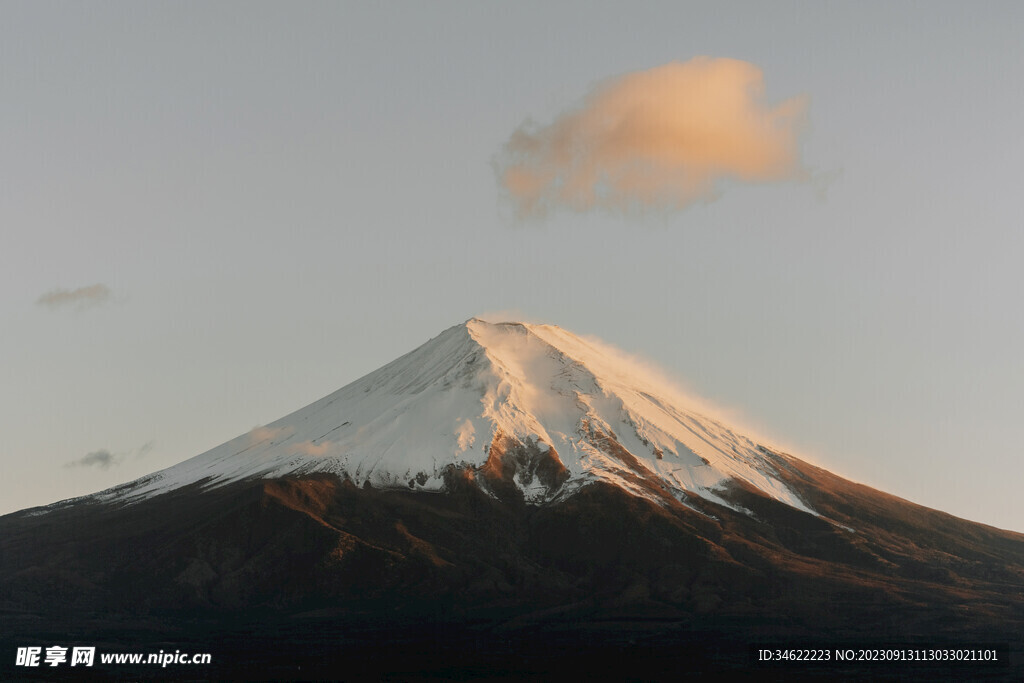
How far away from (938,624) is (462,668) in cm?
6304

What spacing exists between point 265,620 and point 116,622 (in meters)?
19.1

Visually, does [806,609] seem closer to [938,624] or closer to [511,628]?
[938,624]

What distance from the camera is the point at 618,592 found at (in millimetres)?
193500

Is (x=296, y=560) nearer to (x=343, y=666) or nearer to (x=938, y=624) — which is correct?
(x=343, y=666)

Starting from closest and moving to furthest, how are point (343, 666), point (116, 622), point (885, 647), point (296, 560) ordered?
point (343, 666), point (885, 647), point (116, 622), point (296, 560)

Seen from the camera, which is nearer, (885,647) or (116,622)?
(885,647)

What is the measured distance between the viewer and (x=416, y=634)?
7028 inches

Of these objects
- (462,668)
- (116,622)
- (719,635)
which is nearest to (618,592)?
(719,635)

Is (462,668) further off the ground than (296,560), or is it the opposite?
(296,560)

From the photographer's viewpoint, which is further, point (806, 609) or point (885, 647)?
point (806, 609)

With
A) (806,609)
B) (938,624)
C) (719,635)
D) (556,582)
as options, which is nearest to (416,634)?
(556,582)

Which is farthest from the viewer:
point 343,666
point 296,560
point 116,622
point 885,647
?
point 296,560

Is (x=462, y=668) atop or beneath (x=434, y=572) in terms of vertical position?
beneath

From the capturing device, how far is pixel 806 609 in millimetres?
186750
